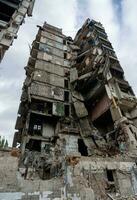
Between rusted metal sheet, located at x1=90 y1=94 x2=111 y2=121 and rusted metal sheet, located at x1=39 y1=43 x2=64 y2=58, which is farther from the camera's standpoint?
rusted metal sheet, located at x1=39 y1=43 x2=64 y2=58

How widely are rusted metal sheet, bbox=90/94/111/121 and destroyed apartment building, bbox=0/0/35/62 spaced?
13.5 meters

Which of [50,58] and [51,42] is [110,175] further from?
[51,42]

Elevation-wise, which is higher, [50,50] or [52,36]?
[52,36]

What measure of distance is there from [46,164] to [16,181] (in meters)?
6.48

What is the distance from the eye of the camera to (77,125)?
24547mm

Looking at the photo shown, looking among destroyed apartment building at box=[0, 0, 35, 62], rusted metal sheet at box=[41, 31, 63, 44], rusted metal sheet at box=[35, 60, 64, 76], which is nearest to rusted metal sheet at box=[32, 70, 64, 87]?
rusted metal sheet at box=[35, 60, 64, 76]

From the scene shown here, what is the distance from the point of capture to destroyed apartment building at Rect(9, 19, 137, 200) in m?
12.0

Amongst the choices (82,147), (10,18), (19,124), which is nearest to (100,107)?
(82,147)

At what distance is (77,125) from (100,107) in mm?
4072

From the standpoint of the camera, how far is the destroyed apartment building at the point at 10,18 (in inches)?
679

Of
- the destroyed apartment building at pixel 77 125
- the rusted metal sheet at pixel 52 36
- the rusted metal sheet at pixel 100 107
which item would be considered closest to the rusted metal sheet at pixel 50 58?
the destroyed apartment building at pixel 77 125

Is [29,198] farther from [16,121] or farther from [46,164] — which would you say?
[16,121]

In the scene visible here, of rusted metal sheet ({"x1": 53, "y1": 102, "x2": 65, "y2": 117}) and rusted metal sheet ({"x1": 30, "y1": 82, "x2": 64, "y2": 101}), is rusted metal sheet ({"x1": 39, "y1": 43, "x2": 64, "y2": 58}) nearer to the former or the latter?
rusted metal sheet ({"x1": 30, "y1": 82, "x2": 64, "y2": 101})

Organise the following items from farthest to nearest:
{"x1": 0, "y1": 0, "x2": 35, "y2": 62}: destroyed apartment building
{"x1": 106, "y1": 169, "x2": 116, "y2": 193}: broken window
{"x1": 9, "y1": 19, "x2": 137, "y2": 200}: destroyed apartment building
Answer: {"x1": 0, "y1": 0, "x2": 35, "y2": 62}: destroyed apartment building
{"x1": 106, "y1": 169, "x2": 116, "y2": 193}: broken window
{"x1": 9, "y1": 19, "x2": 137, "y2": 200}: destroyed apartment building
